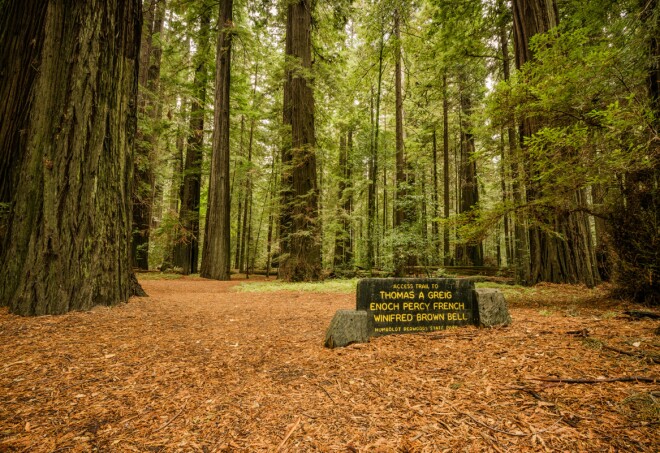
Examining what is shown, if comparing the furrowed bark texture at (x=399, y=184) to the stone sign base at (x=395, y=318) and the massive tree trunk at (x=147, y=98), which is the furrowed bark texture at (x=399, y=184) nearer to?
the stone sign base at (x=395, y=318)

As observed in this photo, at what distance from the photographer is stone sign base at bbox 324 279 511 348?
3207mm

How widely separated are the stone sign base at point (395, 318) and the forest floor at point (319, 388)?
147mm

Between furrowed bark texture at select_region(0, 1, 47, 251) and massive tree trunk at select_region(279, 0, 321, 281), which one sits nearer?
furrowed bark texture at select_region(0, 1, 47, 251)

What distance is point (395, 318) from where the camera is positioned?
358 cm

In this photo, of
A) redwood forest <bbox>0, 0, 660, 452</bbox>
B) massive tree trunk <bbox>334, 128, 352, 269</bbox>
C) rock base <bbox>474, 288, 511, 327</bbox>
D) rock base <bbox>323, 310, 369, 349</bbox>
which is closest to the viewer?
redwood forest <bbox>0, 0, 660, 452</bbox>

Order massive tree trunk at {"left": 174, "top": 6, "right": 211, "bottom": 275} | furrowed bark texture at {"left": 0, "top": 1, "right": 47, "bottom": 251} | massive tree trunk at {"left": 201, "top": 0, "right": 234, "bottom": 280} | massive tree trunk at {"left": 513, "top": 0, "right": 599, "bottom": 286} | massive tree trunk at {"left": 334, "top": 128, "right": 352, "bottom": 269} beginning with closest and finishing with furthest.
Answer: furrowed bark texture at {"left": 0, "top": 1, "right": 47, "bottom": 251} → massive tree trunk at {"left": 513, "top": 0, "right": 599, "bottom": 286} → massive tree trunk at {"left": 201, "top": 0, "right": 234, "bottom": 280} → massive tree trunk at {"left": 174, "top": 6, "right": 211, "bottom": 275} → massive tree trunk at {"left": 334, "top": 128, "right": 352, "bottom": 269}

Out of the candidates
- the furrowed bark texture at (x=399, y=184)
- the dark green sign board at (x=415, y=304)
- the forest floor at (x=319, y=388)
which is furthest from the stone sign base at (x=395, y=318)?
the furrowed bark texture at (x=399, y=184)

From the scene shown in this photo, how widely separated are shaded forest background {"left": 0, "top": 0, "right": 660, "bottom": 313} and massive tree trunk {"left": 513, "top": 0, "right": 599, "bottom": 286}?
38 mm

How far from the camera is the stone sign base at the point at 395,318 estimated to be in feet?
10.5

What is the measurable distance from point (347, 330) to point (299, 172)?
23.1ft

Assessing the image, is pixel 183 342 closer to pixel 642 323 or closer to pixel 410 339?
pixel 410 339

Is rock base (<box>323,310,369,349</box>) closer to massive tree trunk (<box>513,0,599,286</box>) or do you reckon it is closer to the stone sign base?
the stone sign base

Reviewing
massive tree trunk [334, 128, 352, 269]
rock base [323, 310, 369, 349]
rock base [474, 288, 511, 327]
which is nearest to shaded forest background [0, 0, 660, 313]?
massive tree trunk [334, 128, 352, 269]

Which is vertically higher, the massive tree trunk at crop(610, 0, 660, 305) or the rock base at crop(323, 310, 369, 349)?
the massive tree trunk at crop(610, 0, 660, 305)
